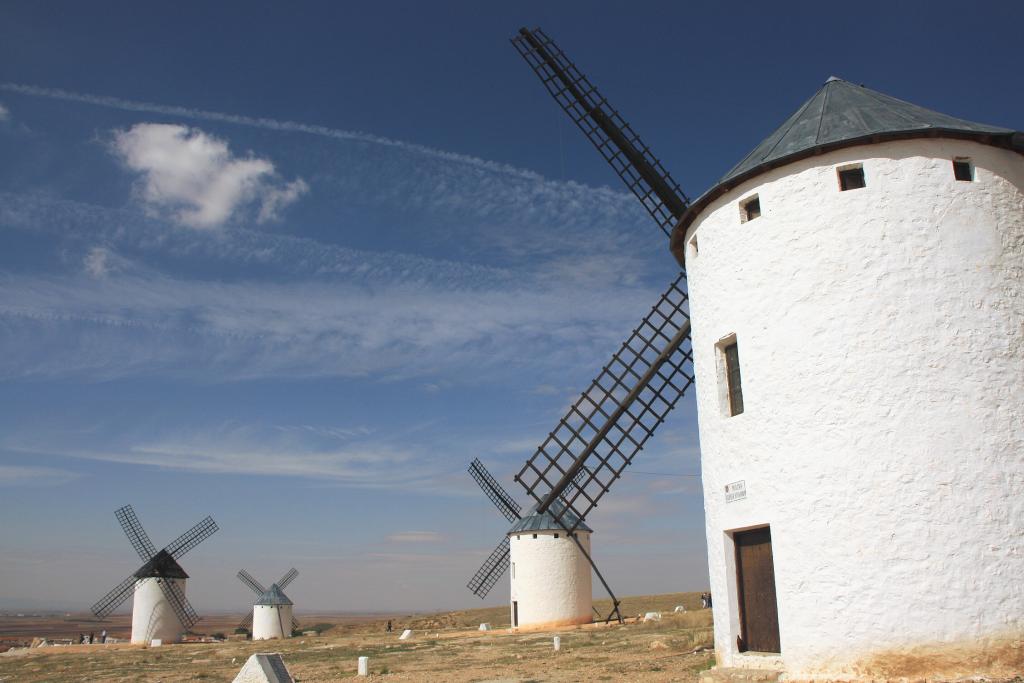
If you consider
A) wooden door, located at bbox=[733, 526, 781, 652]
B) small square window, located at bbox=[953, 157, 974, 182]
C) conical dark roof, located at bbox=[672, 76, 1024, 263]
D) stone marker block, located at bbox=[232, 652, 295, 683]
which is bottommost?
stone marker block, located at bbox=[232, 652, 295, 683]

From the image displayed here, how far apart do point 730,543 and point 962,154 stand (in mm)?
6278

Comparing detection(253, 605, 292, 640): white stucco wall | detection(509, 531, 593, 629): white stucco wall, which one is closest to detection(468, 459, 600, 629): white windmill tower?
detection(509, 531, 593, 629): white stucco wall

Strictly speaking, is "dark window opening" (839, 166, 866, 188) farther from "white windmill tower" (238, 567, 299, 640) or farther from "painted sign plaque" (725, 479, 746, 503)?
"white windmill tower" (238, 567, 299, 640)

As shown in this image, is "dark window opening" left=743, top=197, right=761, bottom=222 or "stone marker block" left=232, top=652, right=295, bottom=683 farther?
"dark window opening" left=743, top=197, right=761, bottom=222

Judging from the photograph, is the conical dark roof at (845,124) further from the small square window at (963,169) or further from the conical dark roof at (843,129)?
the small square window at (963,169)

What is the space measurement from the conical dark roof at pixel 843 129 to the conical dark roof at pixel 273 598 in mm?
36790

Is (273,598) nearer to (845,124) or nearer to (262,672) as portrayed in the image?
(262,672)

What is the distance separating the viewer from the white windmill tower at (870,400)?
28.4 feet

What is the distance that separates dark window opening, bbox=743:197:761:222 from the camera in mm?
11164

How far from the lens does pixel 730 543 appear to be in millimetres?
10820

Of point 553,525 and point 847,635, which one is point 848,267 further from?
point 553,525

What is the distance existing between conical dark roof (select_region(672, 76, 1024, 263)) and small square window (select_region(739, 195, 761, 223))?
1.15 feet

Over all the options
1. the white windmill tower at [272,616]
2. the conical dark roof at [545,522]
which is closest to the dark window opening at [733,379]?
the conical dark roof at [545,522]

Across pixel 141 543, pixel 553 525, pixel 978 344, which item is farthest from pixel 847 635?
pixel 141 543
